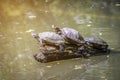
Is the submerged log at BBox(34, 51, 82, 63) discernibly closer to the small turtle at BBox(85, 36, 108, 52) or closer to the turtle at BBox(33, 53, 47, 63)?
the turtle at BBox(33, 53, 47, 63)

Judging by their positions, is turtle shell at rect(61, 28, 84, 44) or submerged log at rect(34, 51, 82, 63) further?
turtle shell at rect(61, 28, 84, 44)

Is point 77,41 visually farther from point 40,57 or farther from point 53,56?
point 40,57

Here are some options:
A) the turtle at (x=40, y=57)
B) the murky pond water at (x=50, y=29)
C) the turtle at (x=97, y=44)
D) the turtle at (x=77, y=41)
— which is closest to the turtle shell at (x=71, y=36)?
the turtle at (x=77, y=41)

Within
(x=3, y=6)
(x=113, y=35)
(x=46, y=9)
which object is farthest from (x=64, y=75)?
(x=3, y=6)

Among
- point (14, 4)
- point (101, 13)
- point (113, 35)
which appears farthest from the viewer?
point (14, 4)

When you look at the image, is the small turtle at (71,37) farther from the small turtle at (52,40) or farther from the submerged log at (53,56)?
the submerged log at (53,56)

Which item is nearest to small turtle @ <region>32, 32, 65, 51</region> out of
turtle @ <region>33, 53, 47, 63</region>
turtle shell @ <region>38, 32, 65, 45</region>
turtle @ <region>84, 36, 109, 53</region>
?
turtle shell @ <region>38, 32, 65, 45</region>

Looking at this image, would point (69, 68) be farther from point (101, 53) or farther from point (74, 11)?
point (74, 11)
